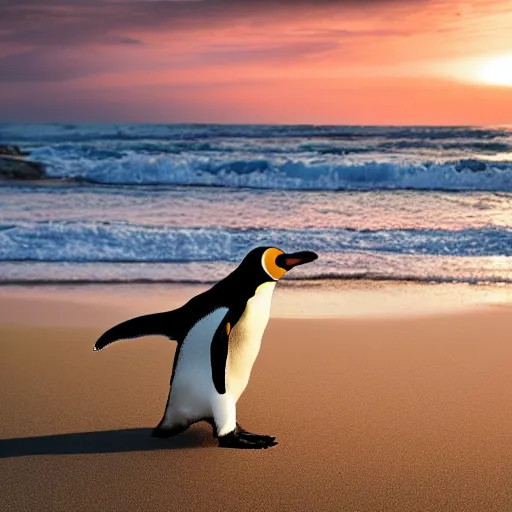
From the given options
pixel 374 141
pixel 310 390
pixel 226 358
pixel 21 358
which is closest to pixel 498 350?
pixel 310 390

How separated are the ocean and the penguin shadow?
359 cm

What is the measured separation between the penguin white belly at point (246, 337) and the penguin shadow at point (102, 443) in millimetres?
268

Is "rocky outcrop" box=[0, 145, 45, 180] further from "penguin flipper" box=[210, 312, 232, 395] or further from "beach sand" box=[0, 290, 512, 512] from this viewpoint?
"penguin flipper" box=[210, 312, 232, 395]

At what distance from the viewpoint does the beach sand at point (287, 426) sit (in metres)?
2.73

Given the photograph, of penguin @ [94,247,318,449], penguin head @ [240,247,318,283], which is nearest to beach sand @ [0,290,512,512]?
penguin @ [94,247,318,449]

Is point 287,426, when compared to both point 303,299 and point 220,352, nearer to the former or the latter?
point 220,352

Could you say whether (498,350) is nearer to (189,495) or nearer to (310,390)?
(310,390)

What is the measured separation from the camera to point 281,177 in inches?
809

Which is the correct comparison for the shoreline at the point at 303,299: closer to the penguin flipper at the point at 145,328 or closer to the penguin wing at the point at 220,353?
the penguin flipper at the point at 145,328

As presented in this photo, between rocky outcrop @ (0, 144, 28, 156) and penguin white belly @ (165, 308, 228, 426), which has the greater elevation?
rocky outcrop @ (0, 144, 28, 156)

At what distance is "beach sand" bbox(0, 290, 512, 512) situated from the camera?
8.95ft

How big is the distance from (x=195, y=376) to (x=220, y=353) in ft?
0.64

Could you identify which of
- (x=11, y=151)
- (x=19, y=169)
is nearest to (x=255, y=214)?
(x=19, y=169)

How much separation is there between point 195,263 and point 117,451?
475 cm
